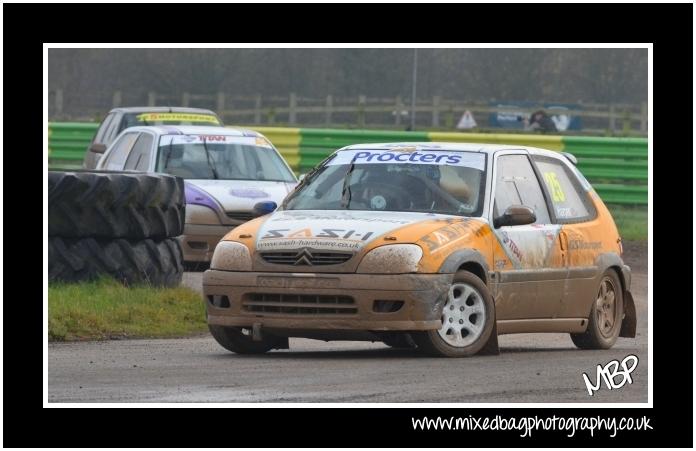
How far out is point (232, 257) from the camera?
1049cm

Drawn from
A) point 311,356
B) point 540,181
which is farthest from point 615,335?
point 311,356

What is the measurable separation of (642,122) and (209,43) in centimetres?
4115

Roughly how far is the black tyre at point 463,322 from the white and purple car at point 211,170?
22.2ft

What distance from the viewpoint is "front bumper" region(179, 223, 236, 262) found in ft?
55.7

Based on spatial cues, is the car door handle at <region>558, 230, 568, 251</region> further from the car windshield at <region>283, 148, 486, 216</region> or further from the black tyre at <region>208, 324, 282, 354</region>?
the black tyre at <region>208, 324, 282, 354</region>

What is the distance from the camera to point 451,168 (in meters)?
11.2

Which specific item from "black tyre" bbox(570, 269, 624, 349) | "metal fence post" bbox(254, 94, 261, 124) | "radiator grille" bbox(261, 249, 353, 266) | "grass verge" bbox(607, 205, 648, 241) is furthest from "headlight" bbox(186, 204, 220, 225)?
"metal fence post" bbox(254, 94, 261, 124)

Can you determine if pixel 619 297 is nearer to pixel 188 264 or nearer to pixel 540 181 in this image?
pixel 540 181

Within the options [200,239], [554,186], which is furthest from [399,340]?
[200,239]

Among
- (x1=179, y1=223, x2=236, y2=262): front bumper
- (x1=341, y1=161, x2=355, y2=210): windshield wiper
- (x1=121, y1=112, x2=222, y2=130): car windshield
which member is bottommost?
(x1=179, y1=223, x2=236, y2=262): front bumper

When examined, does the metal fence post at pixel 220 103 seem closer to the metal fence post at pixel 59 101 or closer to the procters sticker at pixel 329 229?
the metal fence post at pixel 59 101

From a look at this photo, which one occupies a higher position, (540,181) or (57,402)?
(540,181)

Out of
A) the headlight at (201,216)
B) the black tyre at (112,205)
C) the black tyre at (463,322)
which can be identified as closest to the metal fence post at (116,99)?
the headlight at (201,216)

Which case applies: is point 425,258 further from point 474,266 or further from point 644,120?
point 644,120
